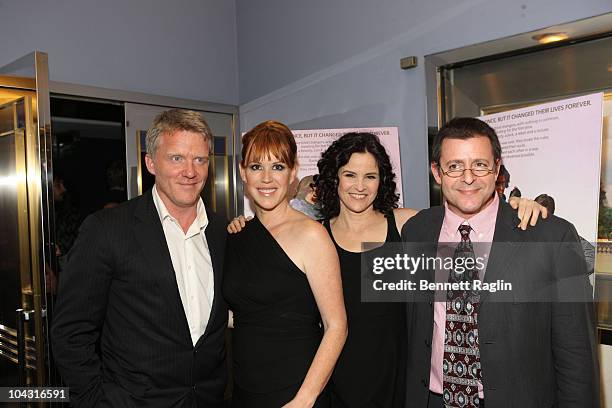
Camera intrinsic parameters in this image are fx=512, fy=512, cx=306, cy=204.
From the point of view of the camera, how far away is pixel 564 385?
1742 millimetres

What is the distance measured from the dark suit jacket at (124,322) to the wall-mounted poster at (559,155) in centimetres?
162

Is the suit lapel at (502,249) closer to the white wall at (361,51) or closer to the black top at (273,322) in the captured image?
the black top at (273,322)

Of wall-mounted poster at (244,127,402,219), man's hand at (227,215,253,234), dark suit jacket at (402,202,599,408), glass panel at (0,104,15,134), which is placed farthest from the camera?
wall-mounted poster at (244,127,402,219)

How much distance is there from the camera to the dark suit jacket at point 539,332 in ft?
5.65

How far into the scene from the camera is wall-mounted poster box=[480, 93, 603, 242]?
7.12 ft

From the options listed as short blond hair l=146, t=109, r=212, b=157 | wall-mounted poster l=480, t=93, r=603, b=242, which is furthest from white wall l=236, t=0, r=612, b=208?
short blond hair l=146, t=109, r=212, b=157

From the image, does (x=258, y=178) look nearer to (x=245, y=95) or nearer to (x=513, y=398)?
(x=513, y=398)

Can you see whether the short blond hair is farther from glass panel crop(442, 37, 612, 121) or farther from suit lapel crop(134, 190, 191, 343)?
glass panel crop(442, 37, 612, 121)

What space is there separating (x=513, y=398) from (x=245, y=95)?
333cm

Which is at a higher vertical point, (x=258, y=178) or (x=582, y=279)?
(x=258, y=178)

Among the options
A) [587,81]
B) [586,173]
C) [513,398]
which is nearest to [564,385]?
[513,398]

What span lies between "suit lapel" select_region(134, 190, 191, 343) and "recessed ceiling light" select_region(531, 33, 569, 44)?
2106 mm

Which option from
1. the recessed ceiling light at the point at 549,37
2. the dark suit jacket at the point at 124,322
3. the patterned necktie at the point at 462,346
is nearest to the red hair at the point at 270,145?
the dark suit jacket at the point at 124,322

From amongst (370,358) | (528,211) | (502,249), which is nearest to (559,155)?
(528,211)
